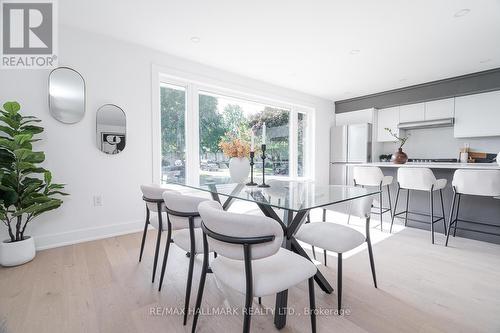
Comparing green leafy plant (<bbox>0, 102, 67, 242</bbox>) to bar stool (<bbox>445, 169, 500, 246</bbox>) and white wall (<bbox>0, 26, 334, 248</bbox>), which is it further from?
bar stool (<bbox>445, 169, 500, 246</bbox>)

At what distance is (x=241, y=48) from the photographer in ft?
10.1

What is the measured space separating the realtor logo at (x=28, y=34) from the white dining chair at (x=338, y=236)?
3107mm

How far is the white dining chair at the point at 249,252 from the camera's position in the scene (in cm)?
96

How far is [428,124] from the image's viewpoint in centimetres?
441

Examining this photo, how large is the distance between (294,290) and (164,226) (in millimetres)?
1176

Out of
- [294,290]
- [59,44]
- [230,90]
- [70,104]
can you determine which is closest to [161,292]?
[294,290]

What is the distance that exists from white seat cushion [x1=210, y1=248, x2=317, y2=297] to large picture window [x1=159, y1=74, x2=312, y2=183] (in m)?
1.57

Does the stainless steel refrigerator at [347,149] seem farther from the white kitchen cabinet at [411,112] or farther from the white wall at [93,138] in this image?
the white wall at [93,138]

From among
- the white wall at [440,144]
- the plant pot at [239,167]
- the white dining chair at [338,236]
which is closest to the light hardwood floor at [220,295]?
the white dining chair at [338,236]

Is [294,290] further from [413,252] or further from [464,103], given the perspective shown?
[464,103]

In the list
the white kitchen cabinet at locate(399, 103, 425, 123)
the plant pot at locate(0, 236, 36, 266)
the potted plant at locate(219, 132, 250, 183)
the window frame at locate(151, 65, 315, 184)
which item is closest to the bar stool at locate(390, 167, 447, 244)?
the white kitchen cabinet at locate(399, 103, 425, 123)

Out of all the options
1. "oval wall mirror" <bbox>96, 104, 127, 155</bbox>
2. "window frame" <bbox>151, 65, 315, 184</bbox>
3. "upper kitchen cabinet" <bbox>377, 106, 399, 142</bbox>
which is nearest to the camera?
"oval wall mirror" <bbox>96, 104, 127, 155</bbox>

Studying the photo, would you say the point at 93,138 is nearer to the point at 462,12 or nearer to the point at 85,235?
the point at 85,235

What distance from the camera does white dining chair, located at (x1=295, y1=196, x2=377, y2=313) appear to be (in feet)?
5.04
